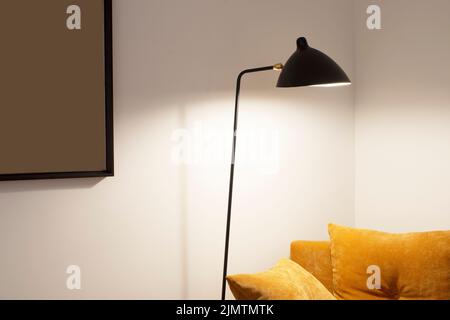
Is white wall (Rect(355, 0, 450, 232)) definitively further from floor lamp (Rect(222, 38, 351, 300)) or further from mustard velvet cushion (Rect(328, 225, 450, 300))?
floor lamp (Rect(222, 38, 351, 300))

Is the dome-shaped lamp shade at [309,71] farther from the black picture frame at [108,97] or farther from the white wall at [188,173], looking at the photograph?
the black picture frame at [108,97]

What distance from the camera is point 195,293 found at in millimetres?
2887

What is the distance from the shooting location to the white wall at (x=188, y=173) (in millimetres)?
2564

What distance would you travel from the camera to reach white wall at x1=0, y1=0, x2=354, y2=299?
2564mm

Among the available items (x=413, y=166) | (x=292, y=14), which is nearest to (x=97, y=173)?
(x=292, y=14)

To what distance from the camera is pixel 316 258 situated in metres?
2.83

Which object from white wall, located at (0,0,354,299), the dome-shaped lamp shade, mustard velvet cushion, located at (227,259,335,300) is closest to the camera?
mustard velvet cushion, located at (227,259,335,300)

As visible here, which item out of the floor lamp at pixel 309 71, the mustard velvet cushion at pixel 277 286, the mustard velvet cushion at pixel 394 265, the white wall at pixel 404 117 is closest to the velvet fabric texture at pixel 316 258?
the mustard velvet cushion at pixel 394 265

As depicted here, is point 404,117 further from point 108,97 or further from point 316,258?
point 108,97

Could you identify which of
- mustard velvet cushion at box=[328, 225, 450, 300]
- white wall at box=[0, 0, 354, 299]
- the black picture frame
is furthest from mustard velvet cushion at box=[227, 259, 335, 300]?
the black picture frame

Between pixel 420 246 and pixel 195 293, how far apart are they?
1.05 metres

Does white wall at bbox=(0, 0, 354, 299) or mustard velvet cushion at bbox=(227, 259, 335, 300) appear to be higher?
white wall at bbox=(0, 0, 354, 299)

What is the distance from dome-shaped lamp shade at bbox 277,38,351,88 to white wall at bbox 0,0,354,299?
532mm
